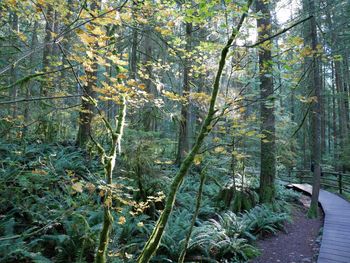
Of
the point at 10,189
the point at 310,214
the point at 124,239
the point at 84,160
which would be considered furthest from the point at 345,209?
the point at 10,189

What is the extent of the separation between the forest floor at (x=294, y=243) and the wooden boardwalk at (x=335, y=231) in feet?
1.02

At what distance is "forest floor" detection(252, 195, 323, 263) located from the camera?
20.5 ft

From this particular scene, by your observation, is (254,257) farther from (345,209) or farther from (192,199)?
(345,209)

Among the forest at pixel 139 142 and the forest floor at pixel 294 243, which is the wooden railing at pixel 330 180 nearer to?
the forest at pixel 139 142

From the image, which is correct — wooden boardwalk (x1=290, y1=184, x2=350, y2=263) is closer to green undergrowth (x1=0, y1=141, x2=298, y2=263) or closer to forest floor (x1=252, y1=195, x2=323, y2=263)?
forest floor (x1=252, y1=195, x2=323, y2=263)

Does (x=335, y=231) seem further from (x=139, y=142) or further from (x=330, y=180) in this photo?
(x=330, y=180)

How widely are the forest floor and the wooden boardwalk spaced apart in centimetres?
31

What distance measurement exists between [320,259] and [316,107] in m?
5.34

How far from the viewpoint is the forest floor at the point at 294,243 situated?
20.5 feet

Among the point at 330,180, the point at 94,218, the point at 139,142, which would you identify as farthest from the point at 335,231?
the point at 330,180

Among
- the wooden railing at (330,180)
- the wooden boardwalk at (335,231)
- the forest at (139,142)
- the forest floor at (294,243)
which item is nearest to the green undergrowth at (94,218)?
the forest at (139,142)

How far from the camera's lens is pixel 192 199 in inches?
337

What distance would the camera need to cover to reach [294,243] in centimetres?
722

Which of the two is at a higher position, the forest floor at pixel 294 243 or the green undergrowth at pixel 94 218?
the green undergrowth at pixel 94 218
